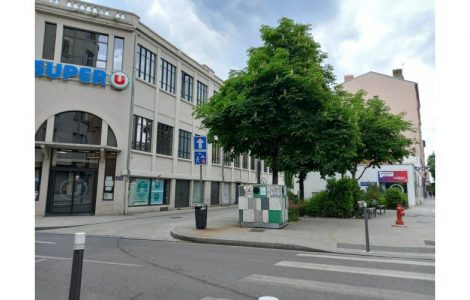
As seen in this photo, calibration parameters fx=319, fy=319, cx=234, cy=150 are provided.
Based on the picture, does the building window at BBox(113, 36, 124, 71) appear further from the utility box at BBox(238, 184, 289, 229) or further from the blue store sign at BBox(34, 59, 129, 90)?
the utility box at BBox(238, 184, 289, 229)

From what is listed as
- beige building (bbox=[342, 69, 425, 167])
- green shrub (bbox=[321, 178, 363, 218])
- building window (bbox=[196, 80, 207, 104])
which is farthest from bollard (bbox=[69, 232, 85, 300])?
beige building (bbox=[342, 69, 425, 167])

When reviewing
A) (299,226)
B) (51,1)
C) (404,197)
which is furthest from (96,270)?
(404,197)

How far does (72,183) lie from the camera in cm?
1880

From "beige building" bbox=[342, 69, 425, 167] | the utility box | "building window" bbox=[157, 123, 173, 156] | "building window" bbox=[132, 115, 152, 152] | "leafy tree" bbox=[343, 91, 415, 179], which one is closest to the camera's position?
the utility box

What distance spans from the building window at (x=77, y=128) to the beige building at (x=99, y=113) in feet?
0.17

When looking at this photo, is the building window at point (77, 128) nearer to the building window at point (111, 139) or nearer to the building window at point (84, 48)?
the building window at point (111, 139)

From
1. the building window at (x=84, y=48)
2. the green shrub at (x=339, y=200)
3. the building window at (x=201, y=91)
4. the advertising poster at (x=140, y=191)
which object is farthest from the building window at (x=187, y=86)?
the green shrub at (x=339, y=200)

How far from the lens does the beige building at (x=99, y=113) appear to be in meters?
18.4

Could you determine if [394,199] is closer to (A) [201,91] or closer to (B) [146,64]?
(A) [201,91]

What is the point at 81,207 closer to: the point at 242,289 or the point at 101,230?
the point at 101,230

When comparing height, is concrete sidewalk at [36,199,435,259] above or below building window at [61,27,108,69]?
below

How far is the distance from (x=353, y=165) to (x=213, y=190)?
1356 cm

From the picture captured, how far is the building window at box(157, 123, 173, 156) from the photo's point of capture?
2353 centimetres

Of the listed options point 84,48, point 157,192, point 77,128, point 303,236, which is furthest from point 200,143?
point 84,48
